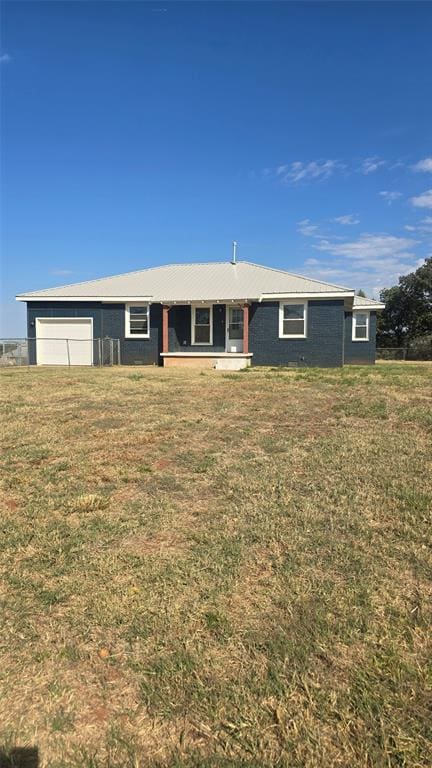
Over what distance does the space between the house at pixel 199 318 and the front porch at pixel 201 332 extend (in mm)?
38

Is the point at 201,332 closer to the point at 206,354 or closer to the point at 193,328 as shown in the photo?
the point at 193,328

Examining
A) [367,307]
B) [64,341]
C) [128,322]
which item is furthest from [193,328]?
[367,307]

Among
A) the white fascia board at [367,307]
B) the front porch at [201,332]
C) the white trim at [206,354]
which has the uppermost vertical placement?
the white fascia board at [367,307]

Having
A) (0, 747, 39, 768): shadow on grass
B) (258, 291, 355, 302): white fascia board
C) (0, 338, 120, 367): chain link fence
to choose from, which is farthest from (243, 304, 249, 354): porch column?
(0, 747, 39, 768): shadow on grass

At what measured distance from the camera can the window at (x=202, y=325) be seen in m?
19.0

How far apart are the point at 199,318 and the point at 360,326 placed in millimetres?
8337

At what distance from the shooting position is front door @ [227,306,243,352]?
61.2ft

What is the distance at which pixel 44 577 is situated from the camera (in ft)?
9.19

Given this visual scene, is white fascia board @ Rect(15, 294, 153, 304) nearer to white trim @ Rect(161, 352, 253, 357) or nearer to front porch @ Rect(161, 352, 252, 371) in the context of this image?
white trim @ Rect(161, 352, 253, 357)

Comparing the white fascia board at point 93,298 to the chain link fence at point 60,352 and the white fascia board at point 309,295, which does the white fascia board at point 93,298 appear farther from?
the white fascia board at point 309,295

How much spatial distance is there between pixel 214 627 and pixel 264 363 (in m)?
16.2

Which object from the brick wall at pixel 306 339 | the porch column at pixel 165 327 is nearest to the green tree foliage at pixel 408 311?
the brick wall at pixel 306 339

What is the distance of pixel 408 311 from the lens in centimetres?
3822

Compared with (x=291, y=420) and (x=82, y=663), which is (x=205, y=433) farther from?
(x=82, y=663)
